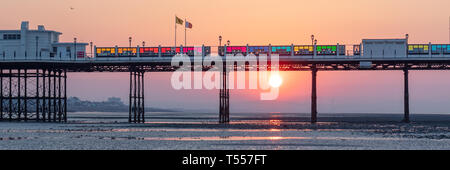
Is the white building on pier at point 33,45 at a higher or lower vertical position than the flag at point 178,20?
lower

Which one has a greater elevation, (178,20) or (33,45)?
(178,20)

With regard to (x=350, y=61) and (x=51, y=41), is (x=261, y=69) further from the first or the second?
(x=51, y=41)

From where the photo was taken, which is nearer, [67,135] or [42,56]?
[67,135]

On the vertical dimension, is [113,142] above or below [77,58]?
below

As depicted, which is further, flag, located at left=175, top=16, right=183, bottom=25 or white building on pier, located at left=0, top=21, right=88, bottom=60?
white building on pier, located at left=0, top=21, right=88, bottom=60

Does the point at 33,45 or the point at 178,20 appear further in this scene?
the point at 33,45

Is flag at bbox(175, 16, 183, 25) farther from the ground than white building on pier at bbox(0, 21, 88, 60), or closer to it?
farther from the ground

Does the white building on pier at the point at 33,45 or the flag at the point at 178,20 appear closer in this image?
the flag at the point at 178,20
